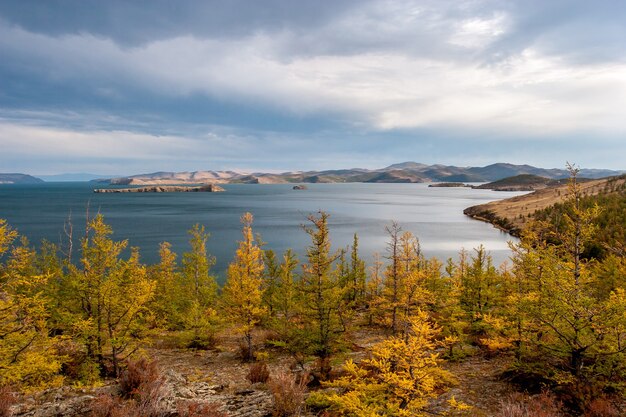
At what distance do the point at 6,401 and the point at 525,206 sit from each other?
443ft

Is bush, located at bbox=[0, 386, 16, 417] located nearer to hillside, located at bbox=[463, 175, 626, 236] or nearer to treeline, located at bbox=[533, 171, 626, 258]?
treeline, located at bbox=[533, 171, 626, 258]

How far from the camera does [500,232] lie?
10069cm

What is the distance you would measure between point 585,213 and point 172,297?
3577 cm

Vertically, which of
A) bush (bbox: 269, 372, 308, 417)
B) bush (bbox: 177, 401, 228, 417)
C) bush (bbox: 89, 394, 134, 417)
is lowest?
bush (bbox: 269, 372, 308, 417)

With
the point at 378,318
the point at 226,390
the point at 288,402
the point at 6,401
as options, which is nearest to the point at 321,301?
the point at 226,390

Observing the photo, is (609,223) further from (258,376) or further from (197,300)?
(197,300)

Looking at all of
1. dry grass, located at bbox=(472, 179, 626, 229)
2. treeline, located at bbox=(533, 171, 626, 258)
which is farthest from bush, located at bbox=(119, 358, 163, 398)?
dry grass, located at bbox=(472, 179, 626, 229)

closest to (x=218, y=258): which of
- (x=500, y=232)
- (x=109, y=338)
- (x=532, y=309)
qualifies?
(x=109, y=338)

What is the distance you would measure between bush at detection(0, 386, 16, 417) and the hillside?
10360cm

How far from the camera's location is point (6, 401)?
12.6m

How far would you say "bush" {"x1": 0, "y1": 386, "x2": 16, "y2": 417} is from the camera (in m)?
12.3

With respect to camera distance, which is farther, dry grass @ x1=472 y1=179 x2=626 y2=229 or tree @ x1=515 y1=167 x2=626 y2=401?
dry grass @ x1=472 y1=179 x2=626 y2=229

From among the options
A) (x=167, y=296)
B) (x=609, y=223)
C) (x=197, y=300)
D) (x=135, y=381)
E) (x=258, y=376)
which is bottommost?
(x=258, y=376)

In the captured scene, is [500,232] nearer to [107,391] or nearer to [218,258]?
[218,258]
